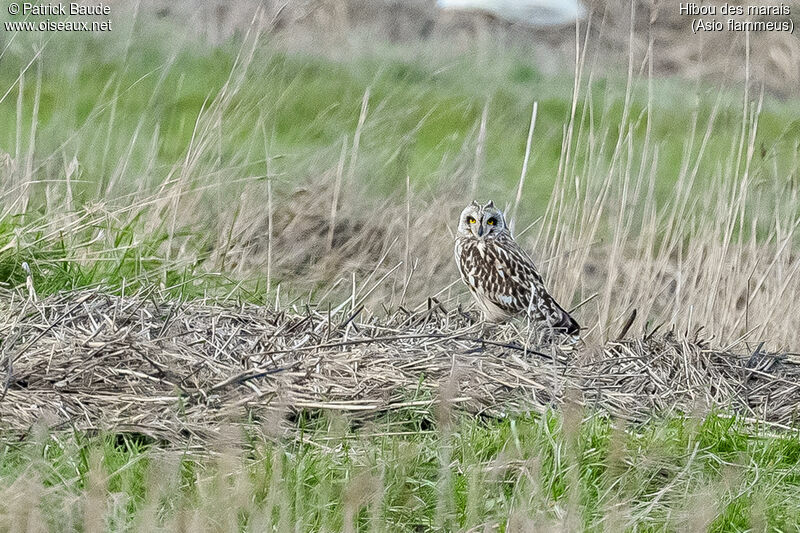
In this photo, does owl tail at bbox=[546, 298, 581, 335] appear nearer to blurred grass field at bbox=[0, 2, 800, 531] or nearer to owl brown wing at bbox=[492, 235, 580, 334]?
owl brown wing at bbox=[492, 235, 580, 334]

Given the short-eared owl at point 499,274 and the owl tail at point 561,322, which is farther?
the short-eared owl at point 499,274

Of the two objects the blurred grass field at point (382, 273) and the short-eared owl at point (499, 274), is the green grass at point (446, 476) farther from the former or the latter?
the short-eared owl at point (499, 274)

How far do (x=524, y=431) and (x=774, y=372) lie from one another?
1.37m

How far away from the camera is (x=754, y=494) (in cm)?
275

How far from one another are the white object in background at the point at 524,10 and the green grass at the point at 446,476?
49.1 feet

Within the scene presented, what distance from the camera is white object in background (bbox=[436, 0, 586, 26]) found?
17344 mm

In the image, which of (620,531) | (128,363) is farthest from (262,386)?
(620,531)

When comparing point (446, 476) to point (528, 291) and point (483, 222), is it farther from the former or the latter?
point (483, 222)

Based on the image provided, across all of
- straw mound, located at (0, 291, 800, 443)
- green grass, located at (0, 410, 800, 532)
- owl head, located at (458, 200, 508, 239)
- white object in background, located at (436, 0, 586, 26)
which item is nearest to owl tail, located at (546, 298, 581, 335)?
straw mound, located at (0, 291, 800, 443)

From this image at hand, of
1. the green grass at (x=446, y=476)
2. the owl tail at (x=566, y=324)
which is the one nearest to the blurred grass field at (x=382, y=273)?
the green grass at (x=446, y=476)

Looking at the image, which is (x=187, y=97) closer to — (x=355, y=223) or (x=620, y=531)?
(x=355, y=223)

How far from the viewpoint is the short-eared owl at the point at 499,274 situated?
432 centimetres

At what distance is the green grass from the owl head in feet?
5.27

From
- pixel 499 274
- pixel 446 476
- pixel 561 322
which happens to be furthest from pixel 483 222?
pixel 446 476
